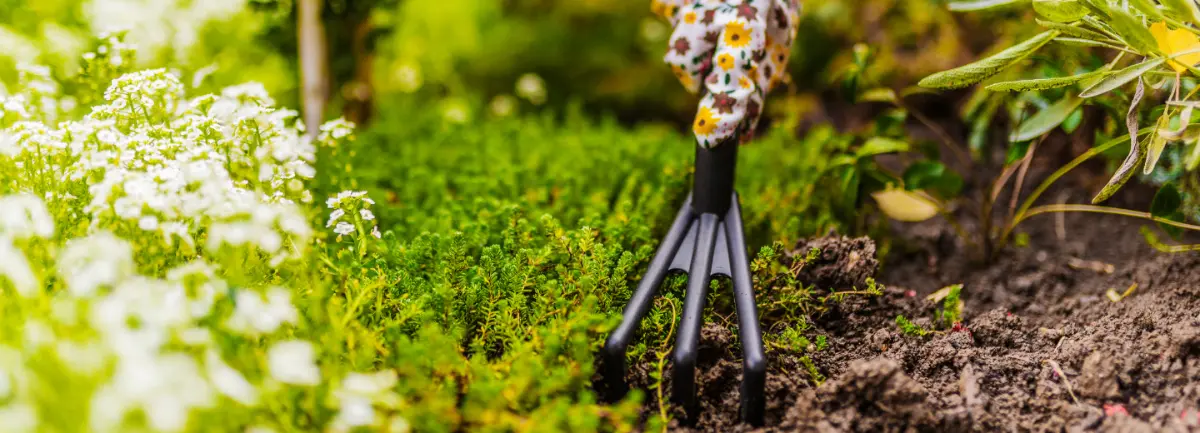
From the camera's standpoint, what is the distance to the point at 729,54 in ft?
4.08

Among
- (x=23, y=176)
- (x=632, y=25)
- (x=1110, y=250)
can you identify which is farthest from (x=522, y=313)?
(x=632, y=25)

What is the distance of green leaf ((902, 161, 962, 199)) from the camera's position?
156 cm

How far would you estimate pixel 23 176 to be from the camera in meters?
1.33

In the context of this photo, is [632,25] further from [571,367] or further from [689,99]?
[571,367]

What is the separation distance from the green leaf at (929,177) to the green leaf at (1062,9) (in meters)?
0.43

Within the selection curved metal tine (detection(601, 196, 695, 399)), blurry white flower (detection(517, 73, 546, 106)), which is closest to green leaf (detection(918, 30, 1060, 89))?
curved metal tine (detection(601, 196, 695, 399))

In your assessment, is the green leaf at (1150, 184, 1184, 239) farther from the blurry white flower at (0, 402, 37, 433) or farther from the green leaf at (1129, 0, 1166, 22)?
the blurry white flower at (0, 402, 37, 433)

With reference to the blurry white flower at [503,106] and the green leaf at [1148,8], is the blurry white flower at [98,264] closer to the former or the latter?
the green leaf at [1148,8]

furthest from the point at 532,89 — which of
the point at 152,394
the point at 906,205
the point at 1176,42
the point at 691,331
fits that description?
the point at 152,394

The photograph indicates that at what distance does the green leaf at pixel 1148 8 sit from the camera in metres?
1.09

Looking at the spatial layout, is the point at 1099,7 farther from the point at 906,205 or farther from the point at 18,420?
the point at 18,420

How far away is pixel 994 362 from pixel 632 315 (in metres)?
0.58

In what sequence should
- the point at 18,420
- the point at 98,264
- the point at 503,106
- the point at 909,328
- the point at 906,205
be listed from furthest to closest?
the point at 503,106, the point at 906,205, the point at 909,328, the point at 98,264, the point at 18,420

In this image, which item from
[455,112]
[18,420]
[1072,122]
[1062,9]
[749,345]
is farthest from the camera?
[455,112]
